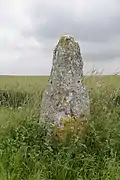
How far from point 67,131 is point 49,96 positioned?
0.78 m

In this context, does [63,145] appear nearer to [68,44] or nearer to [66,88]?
[66,88]

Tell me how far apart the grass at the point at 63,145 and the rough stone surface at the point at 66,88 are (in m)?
0.29

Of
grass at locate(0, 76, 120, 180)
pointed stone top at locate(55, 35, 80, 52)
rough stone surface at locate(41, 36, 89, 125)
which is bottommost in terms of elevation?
grass at locate(0, 76, 120, 180)

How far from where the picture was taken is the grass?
705 centimetres

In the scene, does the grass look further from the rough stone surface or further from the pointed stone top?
the pointed stone top

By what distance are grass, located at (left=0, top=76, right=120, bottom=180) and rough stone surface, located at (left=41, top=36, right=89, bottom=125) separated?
0.29 meters

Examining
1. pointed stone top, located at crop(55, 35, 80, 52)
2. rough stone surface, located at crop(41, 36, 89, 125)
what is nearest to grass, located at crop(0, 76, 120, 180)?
rough stone surface, located at crop(41, 36, 89, 125)

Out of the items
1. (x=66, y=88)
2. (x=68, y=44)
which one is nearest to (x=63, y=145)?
(x=66, y=88)

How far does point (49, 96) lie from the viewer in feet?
28.3

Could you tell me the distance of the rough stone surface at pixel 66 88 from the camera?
8.45 metres

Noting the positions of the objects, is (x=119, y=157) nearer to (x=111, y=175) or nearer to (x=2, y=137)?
(x=111, y=175)

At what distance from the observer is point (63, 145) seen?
8.06 m

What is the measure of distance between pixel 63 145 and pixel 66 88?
108 cm

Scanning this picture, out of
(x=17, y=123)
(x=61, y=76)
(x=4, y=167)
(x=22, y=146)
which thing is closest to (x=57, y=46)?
(x=61, y=76)
